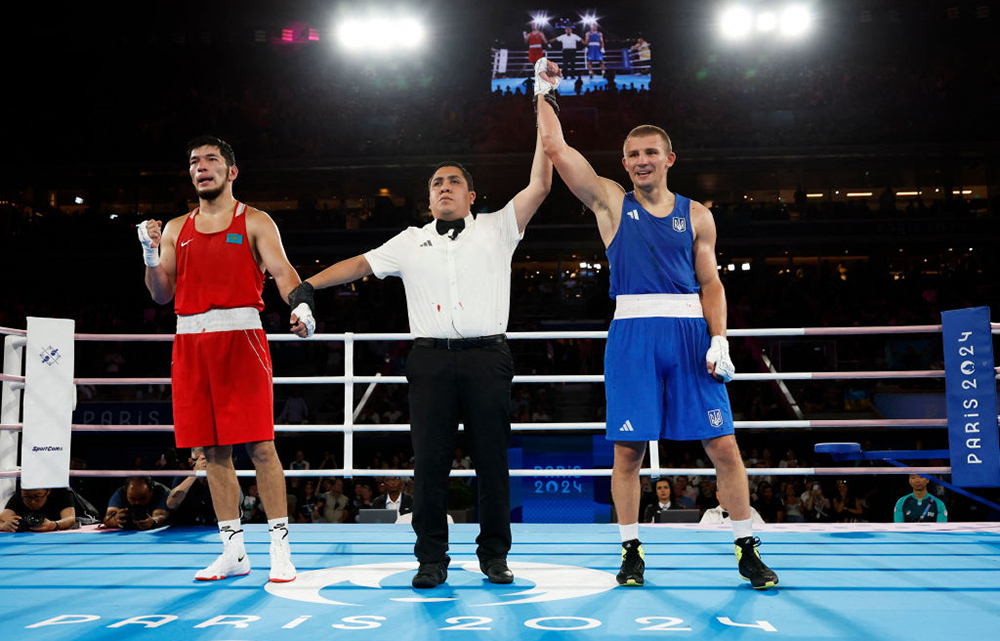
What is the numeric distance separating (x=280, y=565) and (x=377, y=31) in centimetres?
1498

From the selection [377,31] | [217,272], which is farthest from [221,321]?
[377,31]

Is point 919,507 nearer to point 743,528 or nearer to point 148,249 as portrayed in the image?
point 743,528

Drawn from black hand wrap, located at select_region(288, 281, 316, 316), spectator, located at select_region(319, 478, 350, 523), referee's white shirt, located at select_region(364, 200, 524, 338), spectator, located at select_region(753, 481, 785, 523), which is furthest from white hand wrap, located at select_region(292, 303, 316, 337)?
spectator, located at select_region(753, 481, 785, 523)

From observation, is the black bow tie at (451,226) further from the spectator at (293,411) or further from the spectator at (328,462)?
the spectator at (293,411)

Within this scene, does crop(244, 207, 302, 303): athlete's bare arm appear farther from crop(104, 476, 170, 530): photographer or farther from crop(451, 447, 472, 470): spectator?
crop(451, 447, 472, 470): spectator

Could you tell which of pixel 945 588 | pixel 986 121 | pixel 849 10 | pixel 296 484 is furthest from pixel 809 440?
pixel 849 10

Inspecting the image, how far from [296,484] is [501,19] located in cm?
1452

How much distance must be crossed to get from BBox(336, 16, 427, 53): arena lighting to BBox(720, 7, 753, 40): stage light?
611 cm

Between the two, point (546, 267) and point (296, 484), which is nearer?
point (296, 484)

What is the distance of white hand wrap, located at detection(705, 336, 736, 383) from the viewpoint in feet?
8.21

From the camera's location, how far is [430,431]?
2652 millimetres

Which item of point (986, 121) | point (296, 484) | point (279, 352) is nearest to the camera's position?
point (296, 484)

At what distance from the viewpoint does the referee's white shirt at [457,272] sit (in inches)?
105

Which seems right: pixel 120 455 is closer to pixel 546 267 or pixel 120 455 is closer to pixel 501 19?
pixel 546 267
